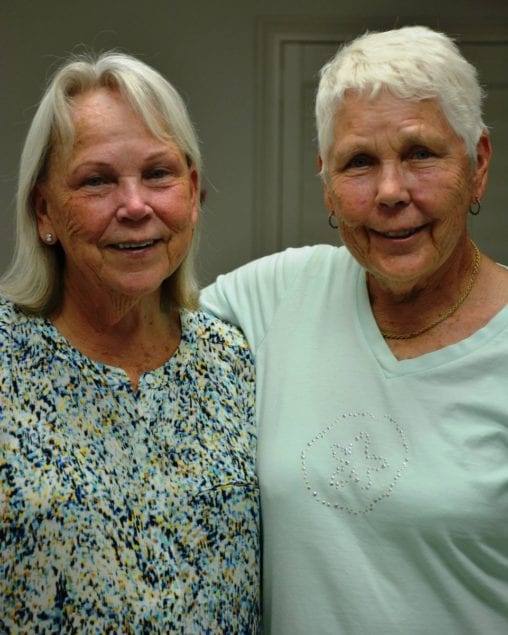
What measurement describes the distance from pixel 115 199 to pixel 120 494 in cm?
49

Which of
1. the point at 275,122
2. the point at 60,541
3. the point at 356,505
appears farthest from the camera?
the point at 275,122

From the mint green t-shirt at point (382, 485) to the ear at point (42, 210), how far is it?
48 cm

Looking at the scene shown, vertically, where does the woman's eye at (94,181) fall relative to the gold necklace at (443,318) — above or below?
above

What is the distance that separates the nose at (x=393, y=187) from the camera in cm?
157

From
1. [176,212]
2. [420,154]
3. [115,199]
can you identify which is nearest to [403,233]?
[420,154]

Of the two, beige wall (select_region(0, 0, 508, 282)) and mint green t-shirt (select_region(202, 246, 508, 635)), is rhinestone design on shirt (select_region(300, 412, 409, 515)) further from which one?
beige wall (select_region(0, 0, 508, 282))

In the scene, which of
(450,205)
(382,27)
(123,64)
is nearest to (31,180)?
(123,64)

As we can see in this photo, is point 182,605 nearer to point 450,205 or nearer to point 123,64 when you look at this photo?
point 450,205

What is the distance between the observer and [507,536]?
151 centimetres

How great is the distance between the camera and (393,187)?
1.57m

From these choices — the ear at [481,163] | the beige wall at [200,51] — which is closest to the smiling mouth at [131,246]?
the ear at [481,163]

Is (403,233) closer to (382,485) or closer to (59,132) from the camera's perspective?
(382,485)

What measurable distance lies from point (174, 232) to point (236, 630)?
2.29 ft

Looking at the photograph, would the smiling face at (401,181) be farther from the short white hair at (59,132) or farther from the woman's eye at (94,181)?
the woman's eye at (94,181)
